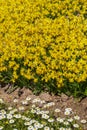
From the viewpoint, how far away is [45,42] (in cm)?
796

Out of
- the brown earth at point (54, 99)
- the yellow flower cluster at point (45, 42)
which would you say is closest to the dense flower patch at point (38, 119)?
the brown earth at point (54, 99)

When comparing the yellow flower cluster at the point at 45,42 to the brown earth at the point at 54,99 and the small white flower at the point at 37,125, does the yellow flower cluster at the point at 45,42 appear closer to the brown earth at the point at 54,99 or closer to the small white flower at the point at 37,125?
the brown earth at the point at 54,99

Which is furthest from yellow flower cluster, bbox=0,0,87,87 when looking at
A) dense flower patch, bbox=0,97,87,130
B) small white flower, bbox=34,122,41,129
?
small white flower, bbox=34,122,41,129

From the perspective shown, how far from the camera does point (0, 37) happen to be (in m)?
8.56

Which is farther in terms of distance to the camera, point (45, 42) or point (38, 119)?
point (45, 42)

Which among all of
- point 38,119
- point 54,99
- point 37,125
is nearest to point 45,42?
point 54,99

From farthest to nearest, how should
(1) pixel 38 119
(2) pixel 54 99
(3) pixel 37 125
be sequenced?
(2) pixel 54 99
(1) pixel 38 119
(3) pixel 37 125

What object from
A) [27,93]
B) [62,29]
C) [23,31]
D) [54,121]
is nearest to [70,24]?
Result: [62,29]

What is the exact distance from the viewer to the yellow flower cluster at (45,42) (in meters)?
7.60

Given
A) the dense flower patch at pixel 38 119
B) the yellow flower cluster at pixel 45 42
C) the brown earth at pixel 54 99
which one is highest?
the yellow flower cluster at pixel 45 42

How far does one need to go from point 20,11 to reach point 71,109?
2631mm

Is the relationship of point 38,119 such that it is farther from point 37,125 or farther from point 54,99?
point 54,99

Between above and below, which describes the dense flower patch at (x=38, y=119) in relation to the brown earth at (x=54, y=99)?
below

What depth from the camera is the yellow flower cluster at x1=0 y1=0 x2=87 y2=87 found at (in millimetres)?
7602
